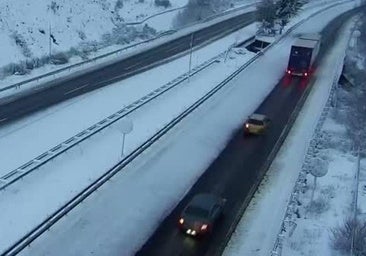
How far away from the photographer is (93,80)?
49938 millimetres

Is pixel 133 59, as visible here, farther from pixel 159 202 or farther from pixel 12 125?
pixel 159 202

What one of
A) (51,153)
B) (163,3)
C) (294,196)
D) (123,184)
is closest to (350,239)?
(294,196)

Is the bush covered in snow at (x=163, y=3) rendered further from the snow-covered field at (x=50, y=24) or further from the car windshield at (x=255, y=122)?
the car windshield at (x=255, y=122)

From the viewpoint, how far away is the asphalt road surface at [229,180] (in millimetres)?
26141

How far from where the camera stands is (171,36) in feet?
245

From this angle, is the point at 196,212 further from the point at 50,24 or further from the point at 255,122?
the point at 50,24

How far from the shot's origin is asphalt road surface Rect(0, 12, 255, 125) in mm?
40875

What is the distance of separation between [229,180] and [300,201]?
428 centimetres

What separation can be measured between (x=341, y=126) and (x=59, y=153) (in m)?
25.5

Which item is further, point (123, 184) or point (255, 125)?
point (255, 125)

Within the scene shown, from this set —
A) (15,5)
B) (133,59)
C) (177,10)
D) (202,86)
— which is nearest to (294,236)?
(202,86)

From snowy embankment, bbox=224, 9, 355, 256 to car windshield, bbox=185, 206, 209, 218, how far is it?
190cm

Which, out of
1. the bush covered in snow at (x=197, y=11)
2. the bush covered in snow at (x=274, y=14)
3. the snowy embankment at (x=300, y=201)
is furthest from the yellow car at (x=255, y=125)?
the bush covered in snow at (x=197, y=11)

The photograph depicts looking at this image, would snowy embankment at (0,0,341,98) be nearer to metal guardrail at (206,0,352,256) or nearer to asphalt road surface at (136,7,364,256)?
asphalt road surface at (136,7,364,256)
